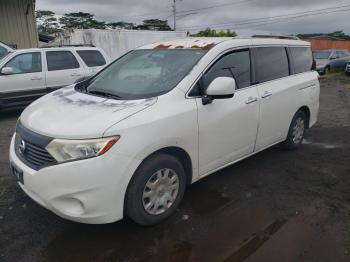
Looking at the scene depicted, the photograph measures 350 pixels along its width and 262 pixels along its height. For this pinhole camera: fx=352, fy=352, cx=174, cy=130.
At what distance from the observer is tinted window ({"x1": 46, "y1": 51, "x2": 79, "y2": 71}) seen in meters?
8.95

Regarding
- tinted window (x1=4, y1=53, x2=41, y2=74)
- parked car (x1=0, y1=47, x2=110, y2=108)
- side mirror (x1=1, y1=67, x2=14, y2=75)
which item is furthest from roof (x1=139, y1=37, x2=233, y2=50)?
tinted window (x1=4, y1=53, x2=41, y2=74)

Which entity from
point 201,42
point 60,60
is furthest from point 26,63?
point 201,42

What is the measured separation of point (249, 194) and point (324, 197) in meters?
0.88

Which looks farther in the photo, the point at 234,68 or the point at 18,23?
the point at 18,23

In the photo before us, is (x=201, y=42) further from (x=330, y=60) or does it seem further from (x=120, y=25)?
(x=120, y=25)

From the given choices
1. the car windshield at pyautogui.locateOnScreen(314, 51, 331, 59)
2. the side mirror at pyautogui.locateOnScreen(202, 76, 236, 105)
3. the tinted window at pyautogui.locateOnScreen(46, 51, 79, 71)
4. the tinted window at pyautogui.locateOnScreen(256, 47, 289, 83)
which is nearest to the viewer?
the side mirror at pyautogui.locateOnScreen(202, 76, 236, 105)

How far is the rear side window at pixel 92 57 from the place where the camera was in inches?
375

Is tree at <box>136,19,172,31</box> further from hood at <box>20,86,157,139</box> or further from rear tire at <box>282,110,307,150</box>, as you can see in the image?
hood at <box>20,86,157,139</box>

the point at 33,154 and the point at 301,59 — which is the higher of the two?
the point at 301,59

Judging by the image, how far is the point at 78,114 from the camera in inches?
127

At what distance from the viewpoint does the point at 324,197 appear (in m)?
4.14

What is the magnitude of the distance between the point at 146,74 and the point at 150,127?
40.6 inches

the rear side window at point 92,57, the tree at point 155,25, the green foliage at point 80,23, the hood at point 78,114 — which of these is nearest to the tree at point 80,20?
the green foliage at point 80,23

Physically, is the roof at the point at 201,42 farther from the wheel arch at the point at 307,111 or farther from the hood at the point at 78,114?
the wheel arch at the point at 307,111
